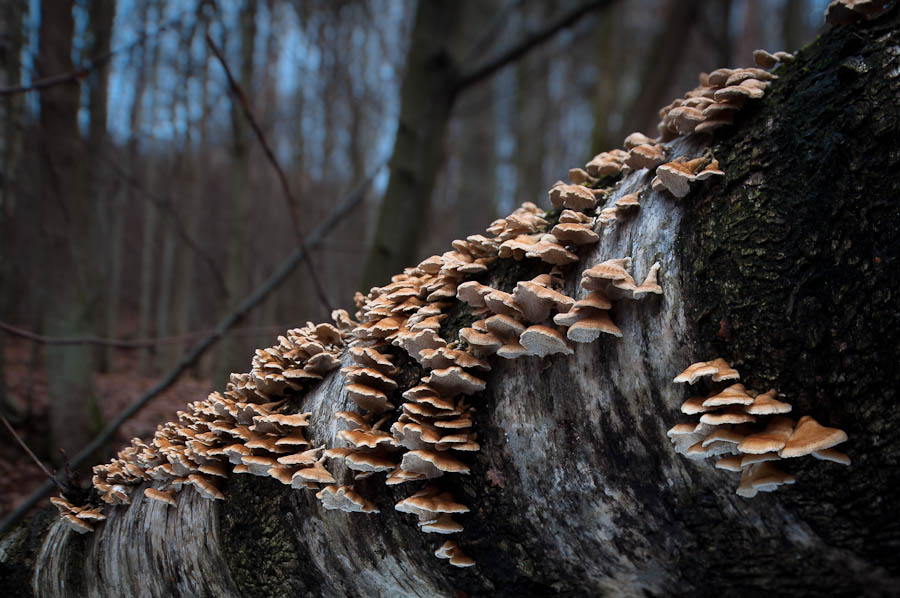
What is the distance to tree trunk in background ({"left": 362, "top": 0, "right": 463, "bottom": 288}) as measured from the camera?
6328 mm

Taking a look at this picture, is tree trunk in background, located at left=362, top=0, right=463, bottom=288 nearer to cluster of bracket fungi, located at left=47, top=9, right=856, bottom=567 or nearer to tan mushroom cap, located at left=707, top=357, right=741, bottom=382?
cluster of bracket fungi, located at left=47, top=9, right=856, bottom=567

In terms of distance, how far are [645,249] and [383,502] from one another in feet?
4.55

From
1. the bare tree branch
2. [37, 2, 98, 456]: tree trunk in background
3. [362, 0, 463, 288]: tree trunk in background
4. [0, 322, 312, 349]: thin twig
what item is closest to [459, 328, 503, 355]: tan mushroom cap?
[0, 322, 312, 349]: thin twig

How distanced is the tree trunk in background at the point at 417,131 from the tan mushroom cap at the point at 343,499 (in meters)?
4.40

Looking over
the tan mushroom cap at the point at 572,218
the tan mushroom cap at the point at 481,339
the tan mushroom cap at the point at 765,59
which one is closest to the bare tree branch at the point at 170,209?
the tan mushroom cap at the point at 481,339

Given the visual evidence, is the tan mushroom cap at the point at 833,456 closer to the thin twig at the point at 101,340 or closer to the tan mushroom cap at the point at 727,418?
the tan mushroom cap at the point at 727,418

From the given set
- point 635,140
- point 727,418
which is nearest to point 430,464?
point 727,418

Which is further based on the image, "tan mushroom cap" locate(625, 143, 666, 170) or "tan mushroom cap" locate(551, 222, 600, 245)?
"tan mushroom cap" locate(625, 143, 666, 170)

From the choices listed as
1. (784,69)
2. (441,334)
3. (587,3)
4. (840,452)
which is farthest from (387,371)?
(587,3)

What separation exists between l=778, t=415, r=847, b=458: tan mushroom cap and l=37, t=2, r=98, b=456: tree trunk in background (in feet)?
28.6

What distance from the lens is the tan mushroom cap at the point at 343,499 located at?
1931mm

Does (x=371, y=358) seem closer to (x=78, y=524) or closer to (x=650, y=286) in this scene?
(x=650, y=286)

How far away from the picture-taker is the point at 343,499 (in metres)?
1.94

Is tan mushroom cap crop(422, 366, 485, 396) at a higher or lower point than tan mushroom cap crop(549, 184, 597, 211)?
lower
